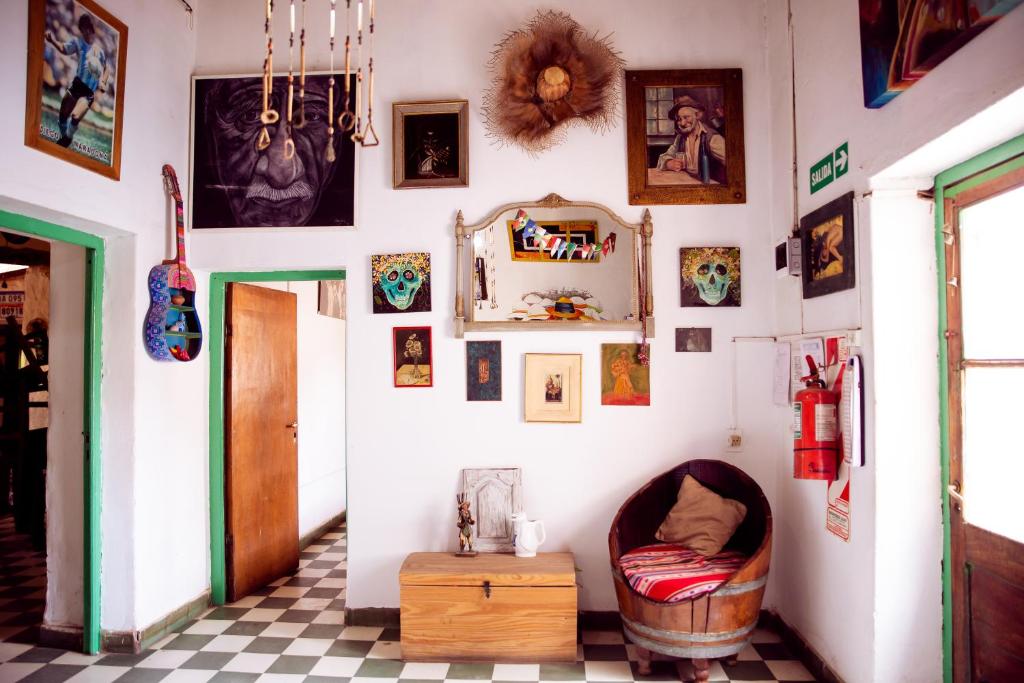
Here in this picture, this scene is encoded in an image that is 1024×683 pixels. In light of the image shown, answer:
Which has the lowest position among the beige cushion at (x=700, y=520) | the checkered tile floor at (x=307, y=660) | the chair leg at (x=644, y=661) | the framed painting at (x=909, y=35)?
the checkered tile floor at (x=307, y=660)

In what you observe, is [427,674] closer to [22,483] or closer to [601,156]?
[601,156]

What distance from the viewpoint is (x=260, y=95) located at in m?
4.13

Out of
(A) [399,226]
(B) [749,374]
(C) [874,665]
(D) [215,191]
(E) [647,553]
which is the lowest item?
(C) [874,665]

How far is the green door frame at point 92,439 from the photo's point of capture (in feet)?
11.7

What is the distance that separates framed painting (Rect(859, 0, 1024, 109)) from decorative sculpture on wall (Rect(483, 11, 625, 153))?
5.00ft

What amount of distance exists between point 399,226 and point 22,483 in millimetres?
4596

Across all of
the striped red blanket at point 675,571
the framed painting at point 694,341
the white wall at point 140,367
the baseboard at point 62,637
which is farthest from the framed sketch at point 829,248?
the baseboard at point 62,637

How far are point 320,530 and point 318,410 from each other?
1095 millimetres

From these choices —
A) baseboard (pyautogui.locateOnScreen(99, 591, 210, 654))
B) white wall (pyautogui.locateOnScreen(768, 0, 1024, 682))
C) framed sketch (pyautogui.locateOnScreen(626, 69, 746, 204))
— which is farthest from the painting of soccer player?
white wall (pyautogui.locateOnScreen(768, 0, 1024, 682))

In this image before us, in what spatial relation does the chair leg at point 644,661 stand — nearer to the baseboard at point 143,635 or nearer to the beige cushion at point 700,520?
the beige cushion at point 700,520

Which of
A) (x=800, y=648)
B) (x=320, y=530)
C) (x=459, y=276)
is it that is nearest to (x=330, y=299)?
(x=320, y=530)

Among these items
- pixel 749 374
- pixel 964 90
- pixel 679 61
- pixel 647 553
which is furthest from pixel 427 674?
pixel 679 61

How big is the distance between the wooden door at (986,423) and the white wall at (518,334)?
4.17 ft

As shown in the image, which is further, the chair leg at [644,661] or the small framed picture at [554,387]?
the small framed picture at [554,387]
